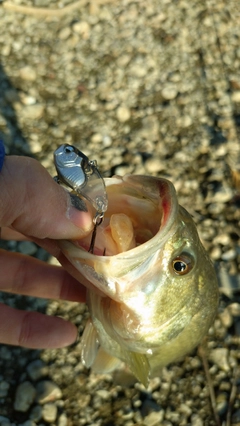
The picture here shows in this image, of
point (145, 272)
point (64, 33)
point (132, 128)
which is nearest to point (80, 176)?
point (145, 272)

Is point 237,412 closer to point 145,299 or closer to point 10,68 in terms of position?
point 145,299

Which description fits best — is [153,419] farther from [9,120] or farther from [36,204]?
[9,120]

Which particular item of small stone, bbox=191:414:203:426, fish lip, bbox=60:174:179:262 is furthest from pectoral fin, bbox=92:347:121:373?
fish lip, bbox=60:174:179:262

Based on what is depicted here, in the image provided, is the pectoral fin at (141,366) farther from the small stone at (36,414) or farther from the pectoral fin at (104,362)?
the small stone at (36,414)

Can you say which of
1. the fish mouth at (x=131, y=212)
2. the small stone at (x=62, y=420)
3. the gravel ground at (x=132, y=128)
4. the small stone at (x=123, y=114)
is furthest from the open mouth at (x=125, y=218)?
the small stone at (x=123, y=114)

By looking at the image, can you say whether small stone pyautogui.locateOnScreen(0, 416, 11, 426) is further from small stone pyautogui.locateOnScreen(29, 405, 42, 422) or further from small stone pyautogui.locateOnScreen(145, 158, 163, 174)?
small stone pyautogui.locateOnScreen(145, 158, 163, 174)

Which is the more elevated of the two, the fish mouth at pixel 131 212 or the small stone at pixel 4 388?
the fish mouth at pixel 131 212

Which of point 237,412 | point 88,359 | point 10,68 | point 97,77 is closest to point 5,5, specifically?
point 10,68
